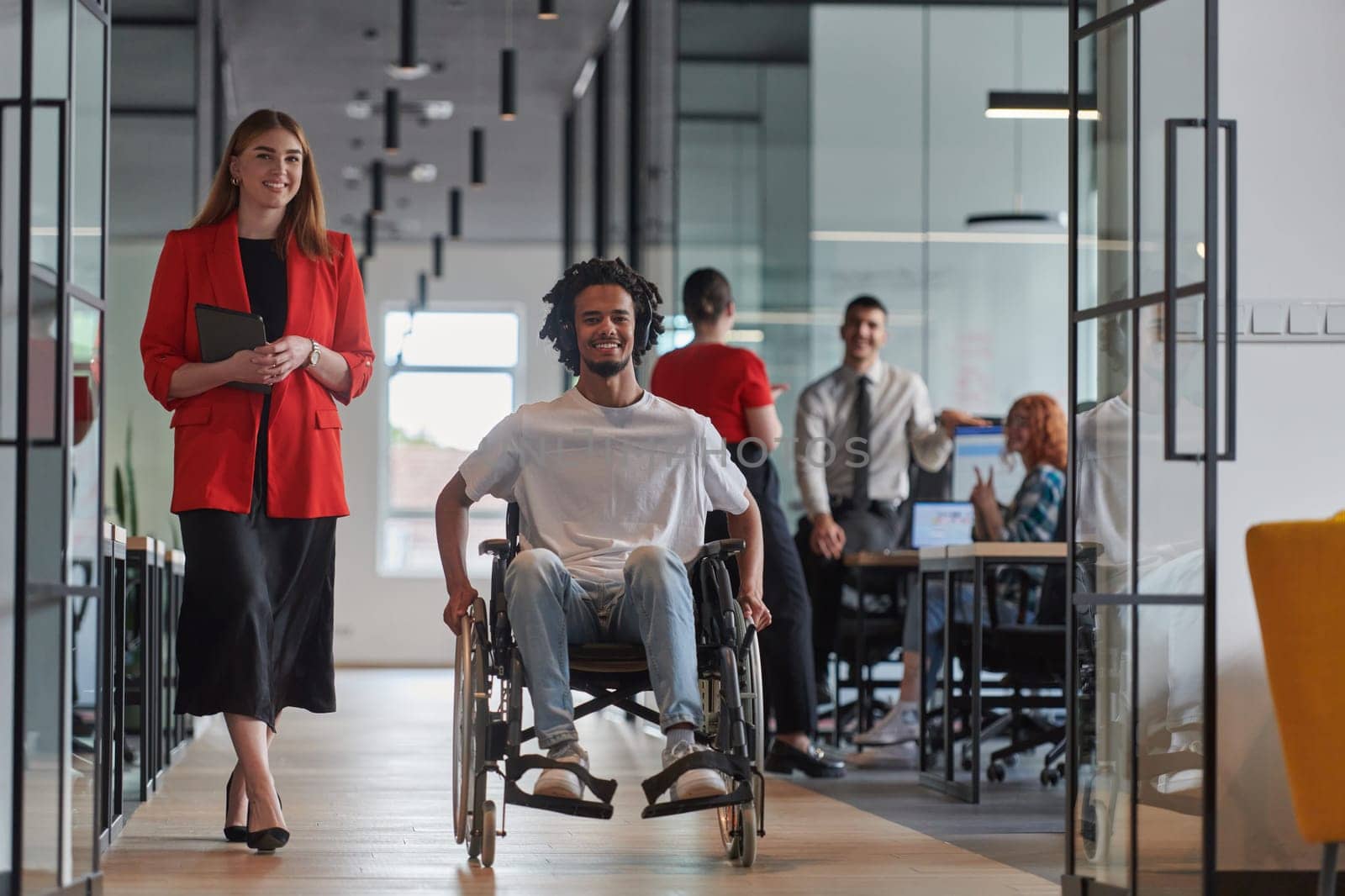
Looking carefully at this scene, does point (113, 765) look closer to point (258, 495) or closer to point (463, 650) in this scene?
point (258, 495)

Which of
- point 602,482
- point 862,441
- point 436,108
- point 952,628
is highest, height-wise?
point 436,108

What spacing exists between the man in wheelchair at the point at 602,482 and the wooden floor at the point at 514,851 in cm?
38

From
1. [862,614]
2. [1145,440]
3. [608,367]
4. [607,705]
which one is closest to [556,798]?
[607,705]

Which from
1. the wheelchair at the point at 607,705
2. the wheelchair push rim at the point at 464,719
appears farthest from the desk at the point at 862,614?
the wheelchair push rim at the point at 464,719

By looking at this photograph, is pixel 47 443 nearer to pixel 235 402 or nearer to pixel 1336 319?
pixel 235 402

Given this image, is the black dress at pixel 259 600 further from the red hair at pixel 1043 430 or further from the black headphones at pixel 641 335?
the red hair at pixel 1043 430

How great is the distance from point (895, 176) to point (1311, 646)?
19.9 feet

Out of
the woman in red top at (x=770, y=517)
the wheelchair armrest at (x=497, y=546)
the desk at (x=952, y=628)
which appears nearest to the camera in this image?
the wheelchair armrest at (x=497, y=546)

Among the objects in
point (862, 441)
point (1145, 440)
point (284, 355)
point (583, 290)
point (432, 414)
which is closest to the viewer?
point (1145, 440)

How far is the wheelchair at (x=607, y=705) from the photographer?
3002 mm

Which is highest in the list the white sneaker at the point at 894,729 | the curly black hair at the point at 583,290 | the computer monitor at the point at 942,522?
the curly black hair at the point at 583,290

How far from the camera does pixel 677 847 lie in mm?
3627

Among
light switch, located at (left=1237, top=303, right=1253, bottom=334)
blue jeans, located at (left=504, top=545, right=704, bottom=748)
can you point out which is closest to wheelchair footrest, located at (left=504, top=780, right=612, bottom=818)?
blue jeans, located at (left=504, top=545, right=704, bottom=748)

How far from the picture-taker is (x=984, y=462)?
19.7ft
